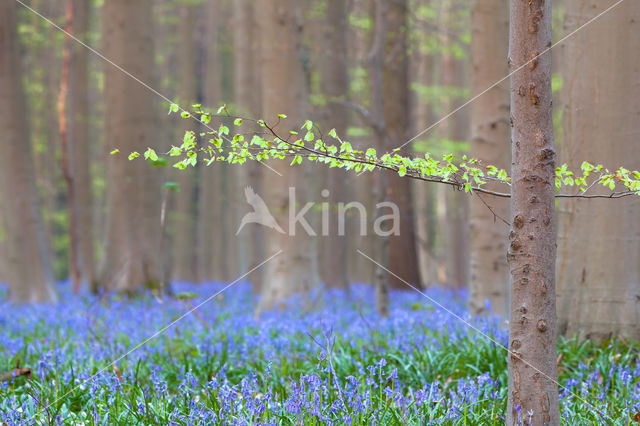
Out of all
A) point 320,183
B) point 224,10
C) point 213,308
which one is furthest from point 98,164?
point 213,308

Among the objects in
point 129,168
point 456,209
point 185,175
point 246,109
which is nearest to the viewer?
point 129,168

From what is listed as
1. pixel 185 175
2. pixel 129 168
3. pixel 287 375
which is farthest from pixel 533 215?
pixel 185 175

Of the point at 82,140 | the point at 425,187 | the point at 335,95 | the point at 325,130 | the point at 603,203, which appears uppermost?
the point at 335,95

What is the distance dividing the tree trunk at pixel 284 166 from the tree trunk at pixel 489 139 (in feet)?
7.94

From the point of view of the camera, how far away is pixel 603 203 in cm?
482

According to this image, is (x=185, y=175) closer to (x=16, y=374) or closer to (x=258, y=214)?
(x=258, y=214)

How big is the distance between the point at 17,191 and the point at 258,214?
388 centimetres

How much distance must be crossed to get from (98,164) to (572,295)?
1169 inches

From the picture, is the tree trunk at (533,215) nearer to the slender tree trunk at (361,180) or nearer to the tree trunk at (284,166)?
the tree trunk at (284,166)

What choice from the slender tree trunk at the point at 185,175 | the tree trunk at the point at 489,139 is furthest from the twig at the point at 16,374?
the slender tree trunk at the point at 185,175

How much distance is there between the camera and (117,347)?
529cm

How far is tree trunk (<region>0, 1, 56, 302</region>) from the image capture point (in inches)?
394

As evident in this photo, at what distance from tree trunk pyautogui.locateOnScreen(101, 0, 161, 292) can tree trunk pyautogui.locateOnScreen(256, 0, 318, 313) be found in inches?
108

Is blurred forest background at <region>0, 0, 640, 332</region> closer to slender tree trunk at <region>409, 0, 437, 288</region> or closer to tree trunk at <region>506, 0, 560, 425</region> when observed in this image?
slender tree trunk at <region>409, 0, 437, 288</region>
